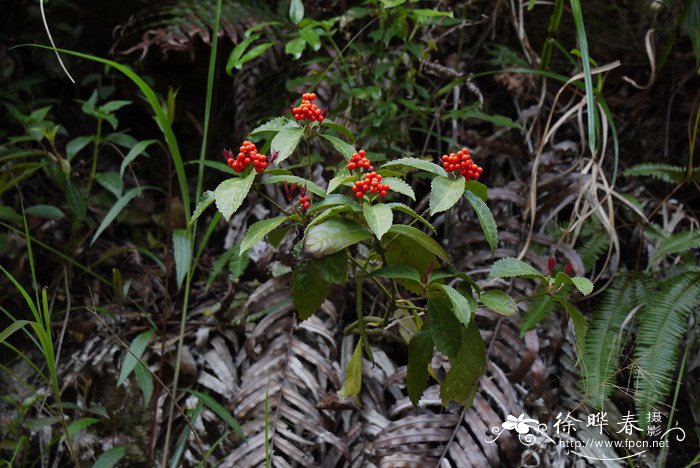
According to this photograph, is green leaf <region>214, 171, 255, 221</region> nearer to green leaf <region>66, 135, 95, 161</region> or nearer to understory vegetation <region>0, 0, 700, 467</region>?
understory vegetation <region>0, 0, 700, 467</region>

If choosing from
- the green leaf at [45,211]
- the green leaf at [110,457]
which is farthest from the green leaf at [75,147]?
the green leaf at [110,457]

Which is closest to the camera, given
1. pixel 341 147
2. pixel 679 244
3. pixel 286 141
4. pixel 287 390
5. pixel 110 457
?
pixel 286 141

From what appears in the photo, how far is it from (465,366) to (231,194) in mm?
553

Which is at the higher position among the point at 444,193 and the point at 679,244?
the point at 444,193

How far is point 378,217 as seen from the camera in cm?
104

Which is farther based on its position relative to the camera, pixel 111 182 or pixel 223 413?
pixel 111 182

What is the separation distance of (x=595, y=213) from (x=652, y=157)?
0.51 m

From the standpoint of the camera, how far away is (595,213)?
1.95 m

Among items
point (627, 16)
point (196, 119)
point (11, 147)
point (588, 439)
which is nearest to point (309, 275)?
point (588, 439)

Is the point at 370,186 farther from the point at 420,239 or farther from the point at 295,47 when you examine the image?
the point at 295,47

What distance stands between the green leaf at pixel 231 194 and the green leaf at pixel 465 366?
19.4 inches

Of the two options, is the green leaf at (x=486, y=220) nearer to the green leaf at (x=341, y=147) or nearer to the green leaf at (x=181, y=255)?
the green leaf at (x=341, y=147)

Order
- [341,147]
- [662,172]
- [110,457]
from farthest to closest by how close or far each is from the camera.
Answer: [662,172] → [110,457] → [341,147]

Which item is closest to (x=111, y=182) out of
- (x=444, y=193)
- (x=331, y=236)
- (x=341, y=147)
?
(x=341, y=147)
